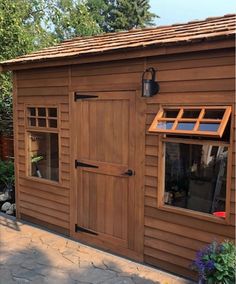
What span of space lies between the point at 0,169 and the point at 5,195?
1029mm

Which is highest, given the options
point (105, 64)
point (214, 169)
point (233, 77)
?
point (105, 64)

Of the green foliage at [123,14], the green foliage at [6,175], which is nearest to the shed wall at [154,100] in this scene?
the green foliage at [6,175]

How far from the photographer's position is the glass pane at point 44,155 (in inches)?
230

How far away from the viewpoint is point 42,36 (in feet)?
34.2

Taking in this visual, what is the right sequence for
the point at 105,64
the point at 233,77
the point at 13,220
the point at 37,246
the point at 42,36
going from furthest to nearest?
the point at 42,36, the point at 13,220, the point at 37,246, the point at 105,64, the point at 233,77

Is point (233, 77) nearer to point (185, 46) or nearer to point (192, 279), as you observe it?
point (185, 46)

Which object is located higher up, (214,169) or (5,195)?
(214,169)

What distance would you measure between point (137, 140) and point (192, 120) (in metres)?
0.91

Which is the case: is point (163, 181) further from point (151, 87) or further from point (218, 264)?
point (218, 264)

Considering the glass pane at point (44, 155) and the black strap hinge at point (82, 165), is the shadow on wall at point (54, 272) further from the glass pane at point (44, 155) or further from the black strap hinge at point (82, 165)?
the glass pane at point (44, 155)

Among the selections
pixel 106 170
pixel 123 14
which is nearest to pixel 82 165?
pixel 106 170

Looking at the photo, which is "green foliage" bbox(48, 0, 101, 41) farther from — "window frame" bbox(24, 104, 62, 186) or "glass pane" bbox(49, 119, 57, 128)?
"glass pane" bbox(49, 119, 57, 128)

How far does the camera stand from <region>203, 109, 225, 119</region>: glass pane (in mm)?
3887

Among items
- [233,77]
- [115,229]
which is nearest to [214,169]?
[233,77]
